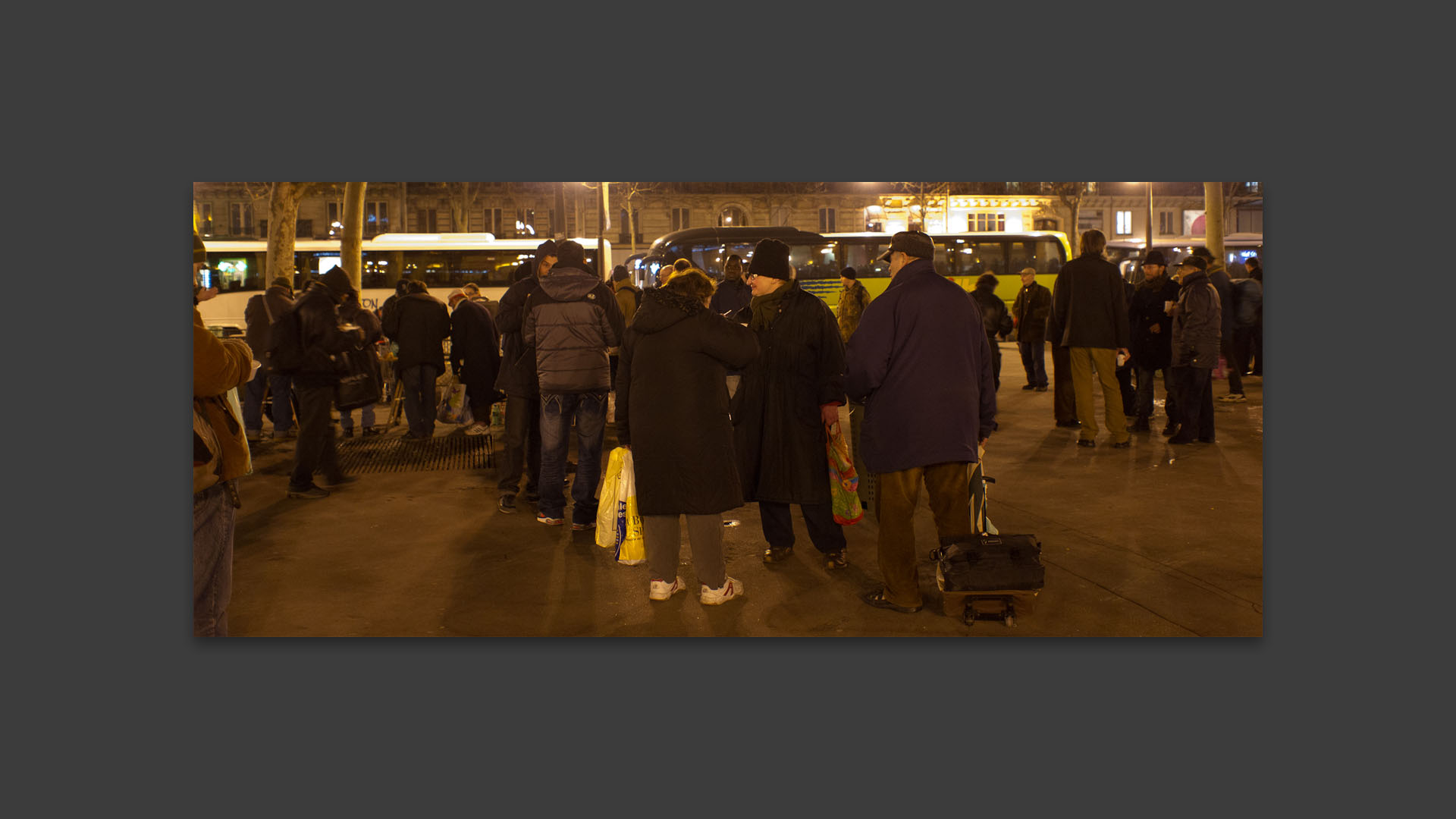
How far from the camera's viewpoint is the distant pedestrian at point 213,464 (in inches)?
157

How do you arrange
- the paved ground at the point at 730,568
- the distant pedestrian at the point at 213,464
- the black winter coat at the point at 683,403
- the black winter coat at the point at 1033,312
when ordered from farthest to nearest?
the black winter coat at the point at 1033,312 → the paved ground at the point at 730,568 → the black winter coat at the point at 683,403 → the distant pedestrian at the point at 213,464

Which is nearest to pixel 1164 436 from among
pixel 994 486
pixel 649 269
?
pixel 994 486

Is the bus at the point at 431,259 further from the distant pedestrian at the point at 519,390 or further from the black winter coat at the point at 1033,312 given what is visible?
the distant pedestrian at the point at 519,390

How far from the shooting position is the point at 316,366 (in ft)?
24.5

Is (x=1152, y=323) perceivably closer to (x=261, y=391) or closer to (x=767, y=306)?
(x=767, y=306)

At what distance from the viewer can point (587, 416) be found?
21.3 feet

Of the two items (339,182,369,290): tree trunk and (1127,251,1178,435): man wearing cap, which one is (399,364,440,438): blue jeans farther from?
(1127,251,1178,435): man wearing cap

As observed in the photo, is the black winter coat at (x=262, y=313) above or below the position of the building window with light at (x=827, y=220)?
below

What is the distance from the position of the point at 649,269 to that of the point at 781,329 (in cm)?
2068

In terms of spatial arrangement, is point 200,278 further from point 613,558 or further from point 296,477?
point 296,477

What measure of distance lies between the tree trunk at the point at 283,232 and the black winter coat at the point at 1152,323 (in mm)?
11141

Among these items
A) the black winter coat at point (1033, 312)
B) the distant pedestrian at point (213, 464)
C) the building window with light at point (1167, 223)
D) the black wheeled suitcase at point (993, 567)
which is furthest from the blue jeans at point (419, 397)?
the building window with light at point (1167, 223)

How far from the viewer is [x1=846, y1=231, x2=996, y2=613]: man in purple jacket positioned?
4590mm

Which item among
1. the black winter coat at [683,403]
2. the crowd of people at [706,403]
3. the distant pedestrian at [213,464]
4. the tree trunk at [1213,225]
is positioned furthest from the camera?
Answer: the tree trunk at [1213,225]
